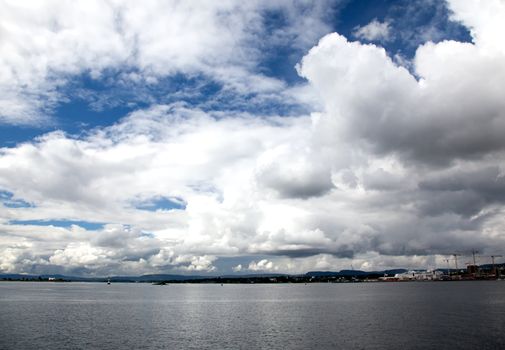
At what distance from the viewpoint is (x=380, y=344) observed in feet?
300

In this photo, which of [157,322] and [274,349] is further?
[157,322]

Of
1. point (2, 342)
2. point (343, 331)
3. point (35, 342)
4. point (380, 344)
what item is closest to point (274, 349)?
point (380, 344)

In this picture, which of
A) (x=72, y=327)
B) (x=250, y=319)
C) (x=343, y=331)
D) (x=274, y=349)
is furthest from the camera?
(x=250, y=319)

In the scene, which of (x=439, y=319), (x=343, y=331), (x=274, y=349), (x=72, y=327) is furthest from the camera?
(x=439, y=319)

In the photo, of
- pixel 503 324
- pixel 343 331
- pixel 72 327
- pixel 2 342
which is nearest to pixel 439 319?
pixel 503 324

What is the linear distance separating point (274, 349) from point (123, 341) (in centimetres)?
3466

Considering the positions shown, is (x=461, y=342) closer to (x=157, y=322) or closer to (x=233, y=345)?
(x=233, y=345)

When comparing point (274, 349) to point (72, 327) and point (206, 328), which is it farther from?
point (72, 327)

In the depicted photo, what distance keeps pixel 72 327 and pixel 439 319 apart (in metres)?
108

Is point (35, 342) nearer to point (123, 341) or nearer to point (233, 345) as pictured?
point (123, 341)

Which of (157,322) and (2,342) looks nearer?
(2,342)

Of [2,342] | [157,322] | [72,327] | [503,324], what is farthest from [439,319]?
[2,342]

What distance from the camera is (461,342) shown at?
91500mm

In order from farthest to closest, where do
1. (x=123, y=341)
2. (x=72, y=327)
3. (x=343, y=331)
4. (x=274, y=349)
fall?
1. (x=72, y=327)
2. (x=343, y=331)
3. (x=123, y=341)
4. (x=274, y=349)
